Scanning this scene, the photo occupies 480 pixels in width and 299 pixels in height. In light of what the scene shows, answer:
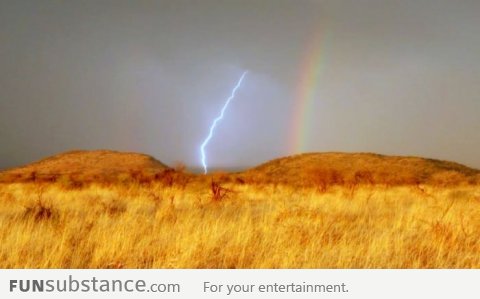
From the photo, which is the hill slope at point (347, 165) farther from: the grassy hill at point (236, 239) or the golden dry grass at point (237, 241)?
the golden dry grass at point (237, 241)

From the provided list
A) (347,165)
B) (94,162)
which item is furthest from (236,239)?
(94,162)

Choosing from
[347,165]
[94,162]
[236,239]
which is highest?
[236,239]

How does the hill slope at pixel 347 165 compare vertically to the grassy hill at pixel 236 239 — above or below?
below

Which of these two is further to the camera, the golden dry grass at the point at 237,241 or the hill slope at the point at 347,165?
the hill slope at the point at 347,165

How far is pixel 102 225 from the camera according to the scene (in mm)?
6375

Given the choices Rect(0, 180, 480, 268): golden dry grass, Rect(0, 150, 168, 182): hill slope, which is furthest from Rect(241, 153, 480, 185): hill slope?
Rect(0, 180, 480, 268): golden dry grass

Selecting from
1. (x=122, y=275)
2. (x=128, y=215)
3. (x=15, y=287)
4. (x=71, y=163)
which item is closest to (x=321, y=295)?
(x=122, y=275)

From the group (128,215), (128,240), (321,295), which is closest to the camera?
(321,295)

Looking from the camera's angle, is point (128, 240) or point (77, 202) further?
point (77, 202)

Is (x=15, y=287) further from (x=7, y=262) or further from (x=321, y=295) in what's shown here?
(x=321, y=295)

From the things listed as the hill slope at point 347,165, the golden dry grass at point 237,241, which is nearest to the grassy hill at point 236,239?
the golden dry grass at point 237,241

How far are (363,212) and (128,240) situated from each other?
426 cm

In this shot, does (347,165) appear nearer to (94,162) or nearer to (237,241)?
(94,162)

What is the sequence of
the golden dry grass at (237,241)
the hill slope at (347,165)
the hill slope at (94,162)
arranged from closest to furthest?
the golden dry grass at (237,241) < the hill slope at (347,165) < the hill slope at (94,162)
